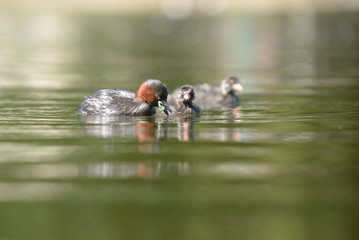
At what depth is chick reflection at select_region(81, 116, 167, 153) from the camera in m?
10.1

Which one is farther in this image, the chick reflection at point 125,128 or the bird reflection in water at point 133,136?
the chick reflection at point 125,128

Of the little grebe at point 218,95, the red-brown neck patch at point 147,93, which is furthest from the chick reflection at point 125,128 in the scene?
the little grebe at point 218,95

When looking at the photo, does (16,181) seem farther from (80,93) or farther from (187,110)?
(80,93)

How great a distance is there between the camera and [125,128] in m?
11.1

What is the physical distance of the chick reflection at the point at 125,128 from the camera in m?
10.1

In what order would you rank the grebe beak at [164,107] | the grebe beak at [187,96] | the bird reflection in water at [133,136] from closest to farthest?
the bird reflection in water at [133,136] → the grebe beak at [164,107] → the grebe beak at [187,96]

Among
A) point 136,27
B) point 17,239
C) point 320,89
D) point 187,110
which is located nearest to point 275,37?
point 136,27

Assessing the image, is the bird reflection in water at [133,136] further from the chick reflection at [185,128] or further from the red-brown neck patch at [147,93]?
the red-brown neck patch at [147,93]

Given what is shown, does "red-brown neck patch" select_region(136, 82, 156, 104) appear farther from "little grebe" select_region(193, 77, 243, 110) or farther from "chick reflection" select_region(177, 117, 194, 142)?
"little grebe" select_region(193, 77, 243, 110)

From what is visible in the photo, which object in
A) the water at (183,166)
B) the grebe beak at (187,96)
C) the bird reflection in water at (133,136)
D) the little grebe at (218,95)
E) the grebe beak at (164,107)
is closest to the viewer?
the water at (183,166)

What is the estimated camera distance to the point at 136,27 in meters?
56.7

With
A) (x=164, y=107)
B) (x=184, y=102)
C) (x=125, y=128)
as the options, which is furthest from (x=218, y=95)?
(x=125, y=128)

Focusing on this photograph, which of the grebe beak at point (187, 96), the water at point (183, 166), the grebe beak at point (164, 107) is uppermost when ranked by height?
the grebe beak at point (187, 96)

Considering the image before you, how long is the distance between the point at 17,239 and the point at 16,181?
182 centimetres
